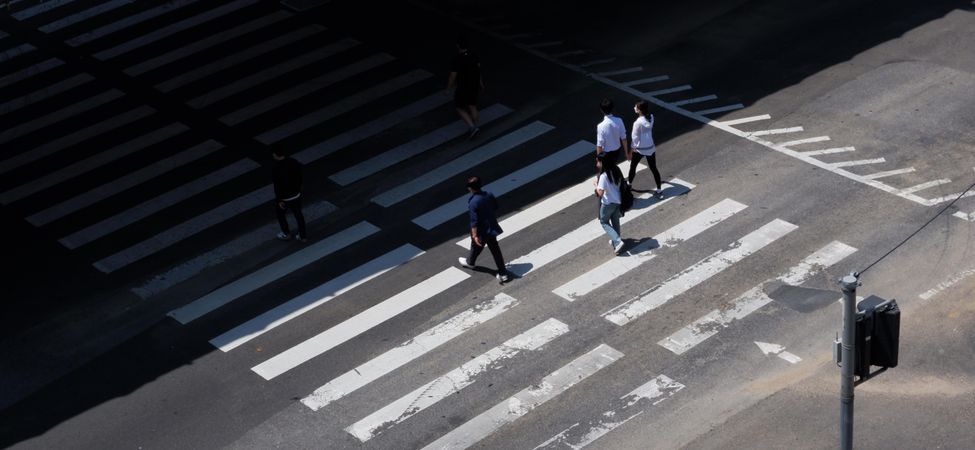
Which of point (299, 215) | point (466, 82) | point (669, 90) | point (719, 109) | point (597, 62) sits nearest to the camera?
point (299, 215)

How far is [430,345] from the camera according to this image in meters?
17.2

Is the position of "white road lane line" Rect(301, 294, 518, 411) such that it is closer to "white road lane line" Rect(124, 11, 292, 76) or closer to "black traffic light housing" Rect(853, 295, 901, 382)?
"black traffic light housing" Rect(853, 295, 901, 382)

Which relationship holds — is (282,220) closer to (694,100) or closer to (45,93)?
(694,100)

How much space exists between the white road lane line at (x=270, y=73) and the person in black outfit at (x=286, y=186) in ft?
19.1

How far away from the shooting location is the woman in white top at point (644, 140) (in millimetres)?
19891

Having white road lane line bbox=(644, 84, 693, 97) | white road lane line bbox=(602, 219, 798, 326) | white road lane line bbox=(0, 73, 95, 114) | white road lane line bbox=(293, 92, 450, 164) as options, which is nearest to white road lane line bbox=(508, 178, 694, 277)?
white road lane line bbox=(602, 219, 798, 326)

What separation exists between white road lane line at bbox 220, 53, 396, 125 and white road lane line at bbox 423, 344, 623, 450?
1003 cm

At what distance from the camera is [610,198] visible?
1852 cm

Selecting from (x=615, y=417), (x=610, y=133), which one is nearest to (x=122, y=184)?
(x=610, y=133)

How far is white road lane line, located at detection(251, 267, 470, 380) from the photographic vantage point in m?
17.2

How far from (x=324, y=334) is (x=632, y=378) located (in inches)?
162

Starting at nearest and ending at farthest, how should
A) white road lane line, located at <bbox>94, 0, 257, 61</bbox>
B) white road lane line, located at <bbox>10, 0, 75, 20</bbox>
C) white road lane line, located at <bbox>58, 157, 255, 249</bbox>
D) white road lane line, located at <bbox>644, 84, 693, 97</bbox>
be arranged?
1. white road lane line, located at <bbox>58, 157, 255, 249</bbox>
2. white road lane line, located at <bbox>644, 84, 693, 97</bbox>
3. white road lane line, located at <bbox>94, 0, 257, 61</bbox>
4. white road lane line, located at <bbox>10, 0, 75, 20</bbox>

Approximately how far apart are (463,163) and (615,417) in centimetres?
752

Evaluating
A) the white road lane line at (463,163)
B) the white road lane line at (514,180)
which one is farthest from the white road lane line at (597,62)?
the white road lane line at (514,180)
